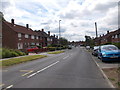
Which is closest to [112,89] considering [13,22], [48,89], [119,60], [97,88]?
[97,88]

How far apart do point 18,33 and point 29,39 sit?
7.90 metres

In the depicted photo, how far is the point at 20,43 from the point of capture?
46094 mm

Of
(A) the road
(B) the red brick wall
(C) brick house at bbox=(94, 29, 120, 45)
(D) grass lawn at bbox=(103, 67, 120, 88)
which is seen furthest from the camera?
(C) brick house at bbox=(94, 29, 120, 45)

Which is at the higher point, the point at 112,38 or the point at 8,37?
the point at 112,38

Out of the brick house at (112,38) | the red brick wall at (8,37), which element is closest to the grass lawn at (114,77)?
the brick house at (112,38)

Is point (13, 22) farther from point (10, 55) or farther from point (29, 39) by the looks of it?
point (10, 55)

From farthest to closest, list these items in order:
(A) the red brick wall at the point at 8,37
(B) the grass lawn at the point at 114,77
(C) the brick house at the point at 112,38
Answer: (C) the brick house at the point at 112,38 < (A) the red brick wall at the point at 8,37 < (B) the grass lawn at the point at 114,77

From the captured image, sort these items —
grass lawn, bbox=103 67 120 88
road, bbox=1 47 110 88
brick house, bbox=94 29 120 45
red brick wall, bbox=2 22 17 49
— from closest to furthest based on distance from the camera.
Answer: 1. grass lawn, bbox=103 67 120 88
2. road, bbox=1 47 110 88
3. red brick wall, bbox=2 22 17 49
4. brick house, bbox=94 29 120 45

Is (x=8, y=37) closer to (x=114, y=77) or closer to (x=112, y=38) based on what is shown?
(x=114, y=77)

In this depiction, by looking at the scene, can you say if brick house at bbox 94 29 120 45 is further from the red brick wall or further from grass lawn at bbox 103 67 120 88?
grass lawn at bbox 103 67 120 88

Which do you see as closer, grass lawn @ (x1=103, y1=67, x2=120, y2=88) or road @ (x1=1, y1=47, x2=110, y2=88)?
grass lawn @ (x1=103, y1=67, x2=120, y2=88)

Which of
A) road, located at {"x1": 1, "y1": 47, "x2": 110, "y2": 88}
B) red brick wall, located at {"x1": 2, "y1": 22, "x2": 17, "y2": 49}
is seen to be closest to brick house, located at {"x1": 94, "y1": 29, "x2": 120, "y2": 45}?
red brick wall, located at {"x1": 2, "y1": 22, "x2": 17, "y2": 49}

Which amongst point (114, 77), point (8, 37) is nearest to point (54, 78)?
point (114, 77)

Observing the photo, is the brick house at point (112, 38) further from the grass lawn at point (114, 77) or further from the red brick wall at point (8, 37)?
the grass lawn at point (114, 77)
